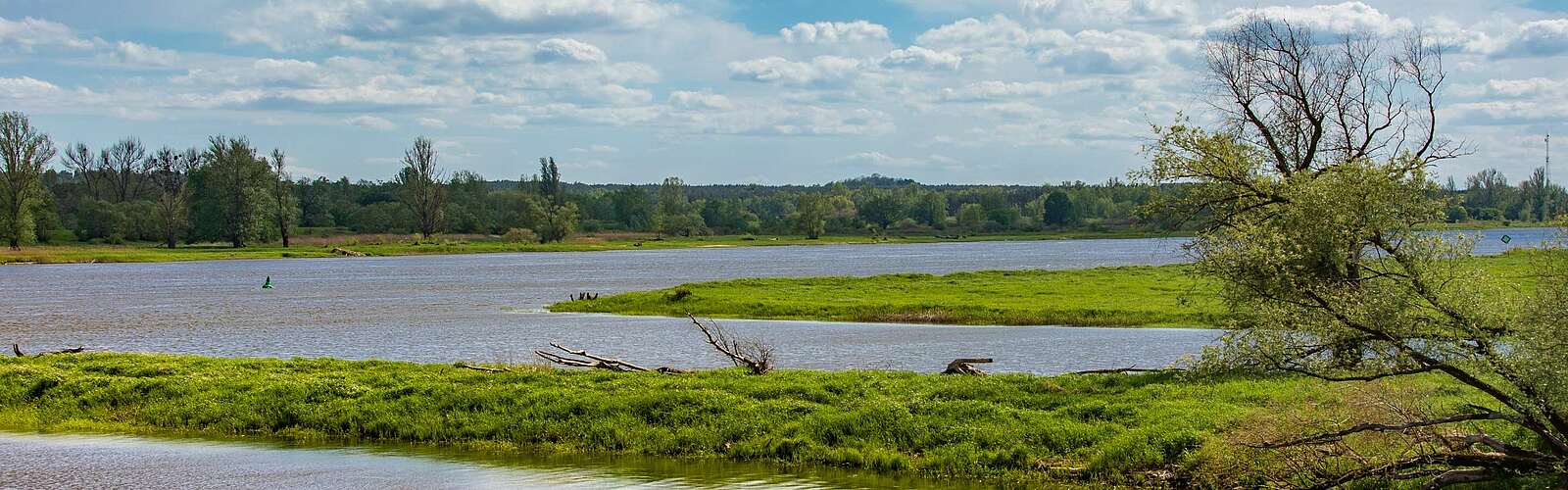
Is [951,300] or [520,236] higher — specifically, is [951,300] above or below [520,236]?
above

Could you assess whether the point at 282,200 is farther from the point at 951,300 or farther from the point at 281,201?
the point at 951,300

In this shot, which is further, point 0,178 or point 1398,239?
point 0,178

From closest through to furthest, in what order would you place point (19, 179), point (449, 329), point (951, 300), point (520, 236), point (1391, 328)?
point (1391, 328) → point (449, 329) → point (951, 300) → point (19, 179) → point (520, 236)

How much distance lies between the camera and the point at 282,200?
484 feet

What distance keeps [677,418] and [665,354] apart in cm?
1212

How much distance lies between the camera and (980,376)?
24.3m

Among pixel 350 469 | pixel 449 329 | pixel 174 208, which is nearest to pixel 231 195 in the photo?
pixel 174 208

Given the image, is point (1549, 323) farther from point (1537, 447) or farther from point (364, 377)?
point (364, 377)

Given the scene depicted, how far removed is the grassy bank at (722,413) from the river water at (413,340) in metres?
0.96

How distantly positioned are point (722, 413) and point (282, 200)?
5418 inches

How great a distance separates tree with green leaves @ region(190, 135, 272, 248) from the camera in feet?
463

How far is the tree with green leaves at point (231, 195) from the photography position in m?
141

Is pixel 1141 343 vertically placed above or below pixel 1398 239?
Answer: below

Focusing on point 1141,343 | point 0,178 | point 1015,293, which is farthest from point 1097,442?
point 0,178
